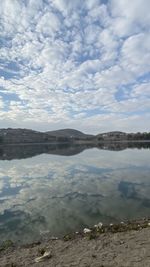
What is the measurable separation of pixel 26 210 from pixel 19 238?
638cm

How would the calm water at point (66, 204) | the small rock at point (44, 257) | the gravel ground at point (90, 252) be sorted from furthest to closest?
the calm water at point (66, 204) < the small rock at point (44, 257) < the gravel ground at point (90, 252)

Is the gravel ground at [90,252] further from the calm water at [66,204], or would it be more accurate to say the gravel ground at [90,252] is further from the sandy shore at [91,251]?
the calm water at [66,204]

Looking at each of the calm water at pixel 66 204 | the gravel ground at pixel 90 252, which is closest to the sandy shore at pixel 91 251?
the gravel ground at pixel 90 252

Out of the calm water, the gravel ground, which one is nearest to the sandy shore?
the gravel ground

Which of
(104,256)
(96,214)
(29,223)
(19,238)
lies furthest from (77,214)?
(104,256)

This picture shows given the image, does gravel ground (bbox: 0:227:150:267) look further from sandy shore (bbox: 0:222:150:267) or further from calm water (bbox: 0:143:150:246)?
calm water (bbox: 0:143:150:246)

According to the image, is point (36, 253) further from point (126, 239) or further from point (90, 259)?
point (126, 239)

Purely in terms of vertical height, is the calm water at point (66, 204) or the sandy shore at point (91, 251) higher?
the sandy shore at point (91, 251)

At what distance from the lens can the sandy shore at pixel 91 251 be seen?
35.1 ft

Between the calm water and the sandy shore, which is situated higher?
the sandy shore

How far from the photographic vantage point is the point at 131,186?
3044cm

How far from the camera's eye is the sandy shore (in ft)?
35.1

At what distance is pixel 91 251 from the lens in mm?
12039

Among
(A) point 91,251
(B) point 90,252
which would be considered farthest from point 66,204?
(B) point 90,252
